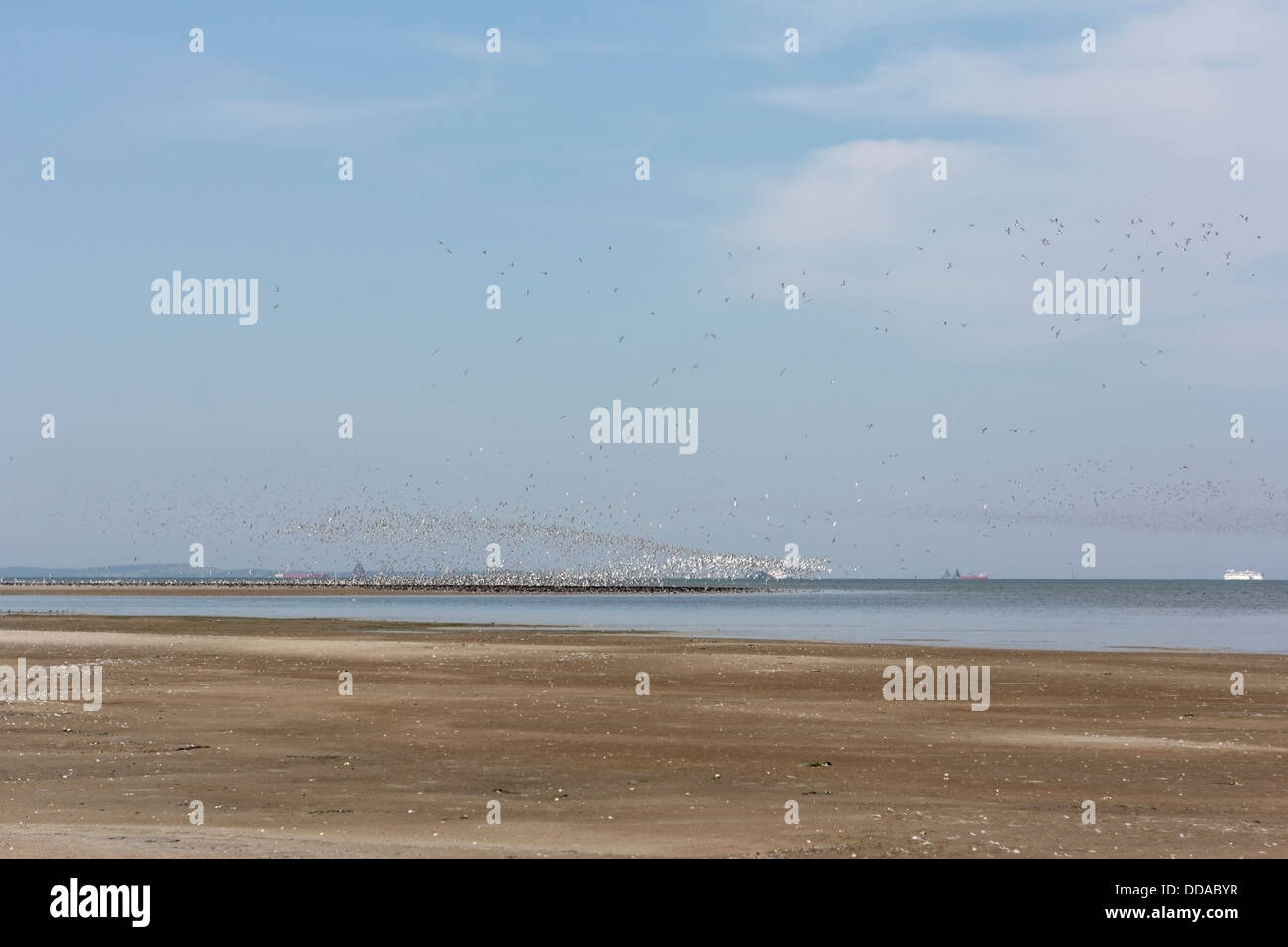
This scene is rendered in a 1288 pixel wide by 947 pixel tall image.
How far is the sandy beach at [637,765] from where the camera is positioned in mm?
15539

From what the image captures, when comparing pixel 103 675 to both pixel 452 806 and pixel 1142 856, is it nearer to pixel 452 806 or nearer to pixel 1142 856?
pixel 452 806

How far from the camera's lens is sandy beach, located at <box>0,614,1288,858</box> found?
15.5 m

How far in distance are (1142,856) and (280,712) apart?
Result: 63.9ft

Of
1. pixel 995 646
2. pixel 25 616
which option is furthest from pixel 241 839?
pixel 25 616

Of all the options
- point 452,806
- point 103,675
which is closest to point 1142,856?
point 452,806

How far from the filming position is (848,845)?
594 inches

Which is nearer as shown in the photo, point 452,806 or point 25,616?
point 452,806

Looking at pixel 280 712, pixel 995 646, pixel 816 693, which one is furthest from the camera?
pixel 995 646

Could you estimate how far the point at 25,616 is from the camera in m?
84.3

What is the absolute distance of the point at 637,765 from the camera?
2180 centimetres
